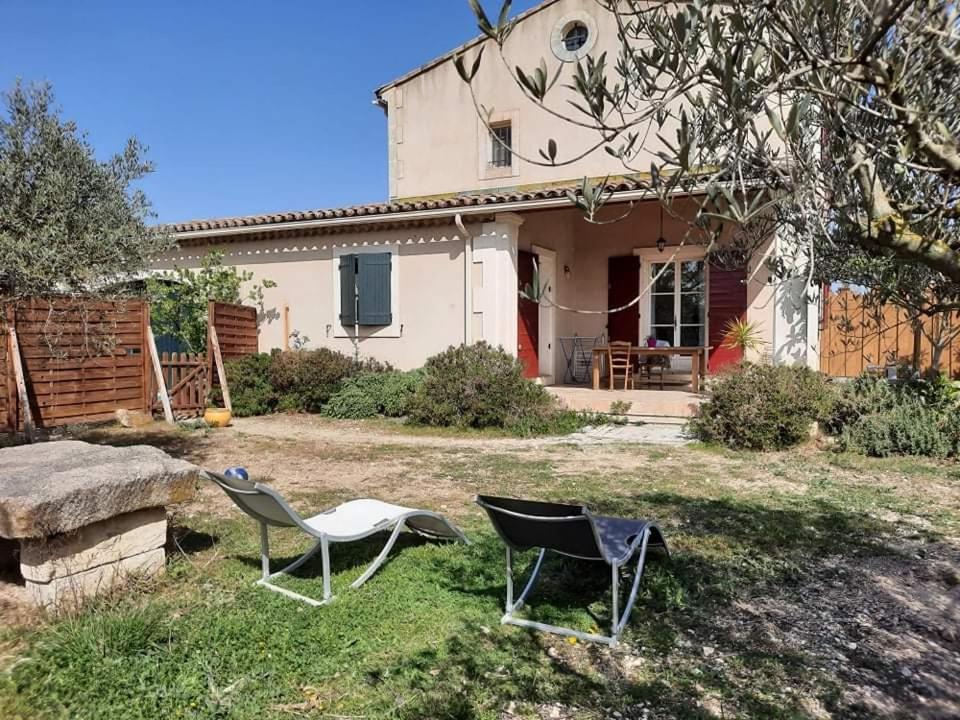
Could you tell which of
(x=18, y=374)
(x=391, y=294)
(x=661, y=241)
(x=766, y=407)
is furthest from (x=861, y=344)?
(x=18, y=374)

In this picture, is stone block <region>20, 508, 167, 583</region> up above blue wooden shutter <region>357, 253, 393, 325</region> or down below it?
below

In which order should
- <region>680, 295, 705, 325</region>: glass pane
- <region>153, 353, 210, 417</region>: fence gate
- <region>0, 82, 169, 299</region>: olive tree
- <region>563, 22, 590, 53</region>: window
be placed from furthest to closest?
<region>563, 22, 590, 53</region>: window < <region>680, 295, 705, 325</region>: glass pane < <region>153, 353, 210, 417</region>: fence gate < <region>0, 82, 169, 299</region>: olive tree

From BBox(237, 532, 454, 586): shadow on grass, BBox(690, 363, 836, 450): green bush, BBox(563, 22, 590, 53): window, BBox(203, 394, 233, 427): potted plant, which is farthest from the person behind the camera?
BBox(563, 22, 590, 53): window

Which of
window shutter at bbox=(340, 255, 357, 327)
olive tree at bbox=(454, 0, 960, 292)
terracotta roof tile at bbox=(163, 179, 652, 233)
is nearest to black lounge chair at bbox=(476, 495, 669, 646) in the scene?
olive tree at bbox=(454, 0, 960, 292)

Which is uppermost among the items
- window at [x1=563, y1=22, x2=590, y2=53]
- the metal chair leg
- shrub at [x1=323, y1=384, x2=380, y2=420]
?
window at [x1=563, y1=22, x2=590, y2=53]

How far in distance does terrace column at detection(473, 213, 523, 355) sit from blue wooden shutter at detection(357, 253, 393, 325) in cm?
181

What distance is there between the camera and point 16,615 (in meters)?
3.23

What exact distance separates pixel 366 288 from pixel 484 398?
374 centimetres

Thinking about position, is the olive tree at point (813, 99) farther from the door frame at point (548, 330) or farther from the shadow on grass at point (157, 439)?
the door frame at point (548, 330)

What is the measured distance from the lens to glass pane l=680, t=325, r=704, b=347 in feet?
40.2

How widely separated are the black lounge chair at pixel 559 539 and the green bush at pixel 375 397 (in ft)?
24.2

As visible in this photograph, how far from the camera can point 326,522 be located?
3.96 metres

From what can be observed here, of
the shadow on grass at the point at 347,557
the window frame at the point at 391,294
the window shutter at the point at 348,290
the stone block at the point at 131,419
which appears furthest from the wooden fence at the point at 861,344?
the stone block at the point at 131,419

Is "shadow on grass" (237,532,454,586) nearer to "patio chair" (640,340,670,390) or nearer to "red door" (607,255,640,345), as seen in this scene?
"patio chair" (640,340,670,390)
